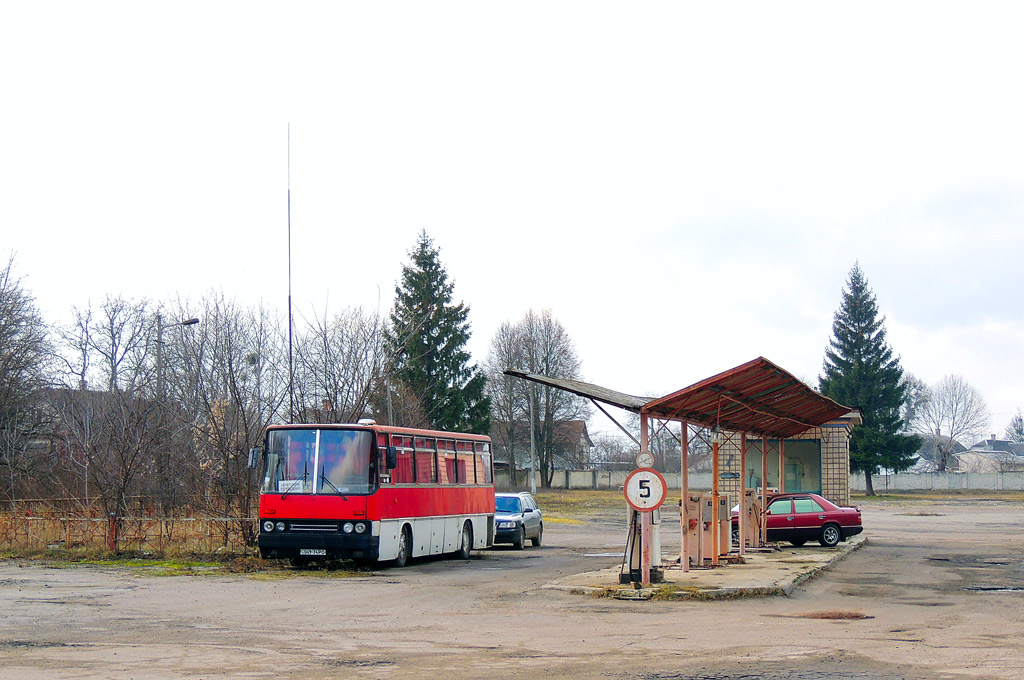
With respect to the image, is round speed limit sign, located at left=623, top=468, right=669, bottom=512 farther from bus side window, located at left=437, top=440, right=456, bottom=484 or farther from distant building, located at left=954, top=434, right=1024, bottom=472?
distant building, located at left=954, top=434, right=1024, bottom=472

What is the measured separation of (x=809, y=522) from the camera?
29531 millimetres

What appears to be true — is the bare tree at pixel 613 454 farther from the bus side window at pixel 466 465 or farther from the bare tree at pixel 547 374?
the bus side window at pixel 466 465

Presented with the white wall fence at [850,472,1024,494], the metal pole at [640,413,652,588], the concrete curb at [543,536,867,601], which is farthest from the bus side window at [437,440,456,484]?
the white wall fence at [850,472,1024,494]

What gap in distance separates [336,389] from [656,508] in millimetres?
14629

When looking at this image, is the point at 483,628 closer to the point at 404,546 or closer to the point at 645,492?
the point at 645,492

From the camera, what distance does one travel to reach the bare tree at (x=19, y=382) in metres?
35.1

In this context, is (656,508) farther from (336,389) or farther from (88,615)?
(336,389)

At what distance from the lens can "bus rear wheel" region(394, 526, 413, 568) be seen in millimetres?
22469

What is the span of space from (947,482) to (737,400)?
78.3 m

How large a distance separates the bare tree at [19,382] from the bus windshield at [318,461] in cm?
1493

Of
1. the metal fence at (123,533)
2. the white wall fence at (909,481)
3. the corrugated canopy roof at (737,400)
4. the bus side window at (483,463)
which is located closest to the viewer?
the corrugated canopy roof at (737,400)

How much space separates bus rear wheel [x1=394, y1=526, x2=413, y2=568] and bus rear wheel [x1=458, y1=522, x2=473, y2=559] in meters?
2.99

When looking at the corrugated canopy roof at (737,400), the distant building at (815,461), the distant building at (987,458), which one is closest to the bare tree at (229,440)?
the corrugated canopy roof at (737,400)

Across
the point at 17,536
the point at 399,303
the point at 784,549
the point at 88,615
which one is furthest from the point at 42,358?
the point at 88,615
